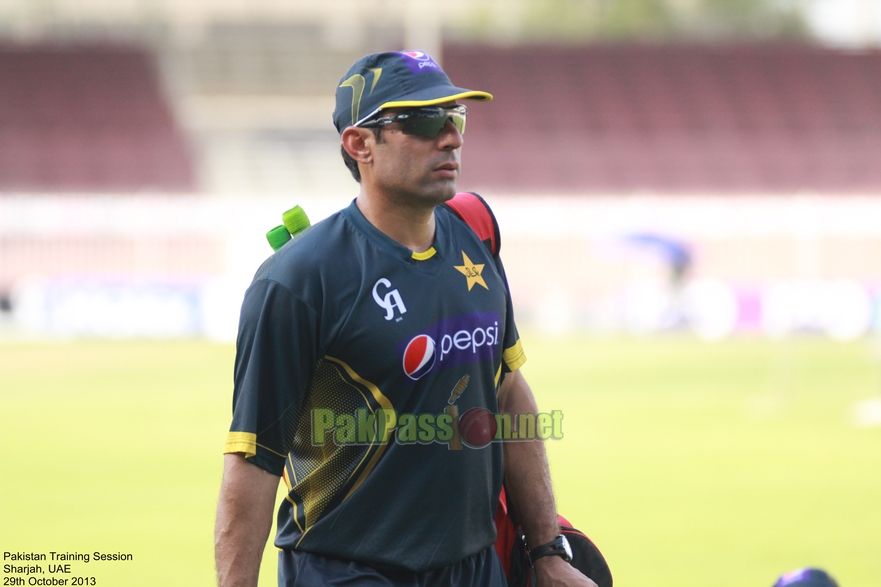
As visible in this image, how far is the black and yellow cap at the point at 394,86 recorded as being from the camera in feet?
8.33

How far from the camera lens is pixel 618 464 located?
33.2ft

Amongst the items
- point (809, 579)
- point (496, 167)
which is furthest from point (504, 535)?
point (496, 167)

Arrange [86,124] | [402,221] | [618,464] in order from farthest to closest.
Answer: [86,124]
[618,464]
[402,221]

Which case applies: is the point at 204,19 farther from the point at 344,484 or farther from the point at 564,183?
the point at 344,484

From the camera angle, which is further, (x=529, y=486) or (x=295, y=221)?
(x=529, y=486)

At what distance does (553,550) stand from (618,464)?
24.6ft

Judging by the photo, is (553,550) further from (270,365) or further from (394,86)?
(394,86)

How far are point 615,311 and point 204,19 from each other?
17241 millimetres

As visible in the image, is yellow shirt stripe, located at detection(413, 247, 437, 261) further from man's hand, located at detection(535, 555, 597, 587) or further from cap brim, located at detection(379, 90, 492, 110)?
man's hand, located at detection(535, 555, 597, 587)

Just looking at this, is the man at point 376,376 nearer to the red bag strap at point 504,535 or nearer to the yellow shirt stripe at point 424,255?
the yellow shirt stripe at point 424,255

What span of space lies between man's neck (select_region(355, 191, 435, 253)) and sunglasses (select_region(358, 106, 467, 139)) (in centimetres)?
18

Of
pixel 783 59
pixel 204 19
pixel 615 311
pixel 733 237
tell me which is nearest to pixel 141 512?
pixel 615 311

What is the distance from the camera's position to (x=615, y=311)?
26734mm

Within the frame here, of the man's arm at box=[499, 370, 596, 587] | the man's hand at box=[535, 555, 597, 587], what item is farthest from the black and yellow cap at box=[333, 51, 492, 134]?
the man's hand at box=[535, 555, 597, 587]
